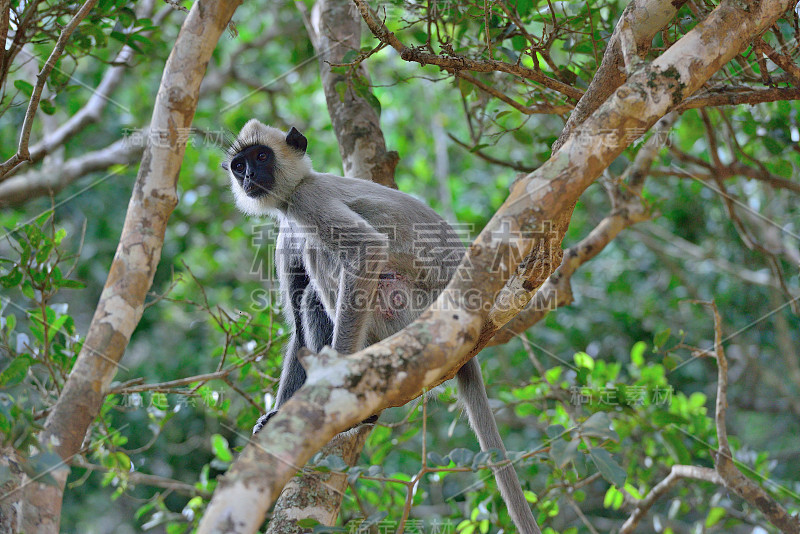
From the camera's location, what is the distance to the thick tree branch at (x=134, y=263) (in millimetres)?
2311

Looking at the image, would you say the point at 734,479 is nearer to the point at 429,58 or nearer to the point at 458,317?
the point at 458,317

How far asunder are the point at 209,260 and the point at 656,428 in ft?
18.3

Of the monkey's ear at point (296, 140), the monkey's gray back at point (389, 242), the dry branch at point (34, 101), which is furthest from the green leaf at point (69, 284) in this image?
the monkey's ear at point (296, 140)

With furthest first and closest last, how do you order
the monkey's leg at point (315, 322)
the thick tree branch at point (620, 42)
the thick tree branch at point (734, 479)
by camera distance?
the monkey's leg at point (315, 322) → the thick tree branch at point (734, 479) → the thick tree branch at point (620, 42)

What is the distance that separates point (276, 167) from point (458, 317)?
2435 millimetres

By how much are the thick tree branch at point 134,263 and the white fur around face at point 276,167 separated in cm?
76

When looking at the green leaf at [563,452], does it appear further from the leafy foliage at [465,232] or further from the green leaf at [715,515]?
the green leaf at [715,515]

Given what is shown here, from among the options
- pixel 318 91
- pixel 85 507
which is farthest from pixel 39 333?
pixel 318 91

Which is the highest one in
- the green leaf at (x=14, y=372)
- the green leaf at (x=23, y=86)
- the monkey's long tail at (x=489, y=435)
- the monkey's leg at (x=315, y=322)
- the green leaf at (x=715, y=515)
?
the green leaf at (x=23, y=86)

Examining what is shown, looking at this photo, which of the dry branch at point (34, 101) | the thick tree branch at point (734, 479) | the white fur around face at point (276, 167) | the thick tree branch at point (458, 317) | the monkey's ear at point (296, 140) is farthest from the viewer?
the monkey's ear at point (296, 140)

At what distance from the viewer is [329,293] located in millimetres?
3732

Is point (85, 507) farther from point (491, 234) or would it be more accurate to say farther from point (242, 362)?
point (491, 234)

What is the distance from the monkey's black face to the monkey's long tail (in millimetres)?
1498

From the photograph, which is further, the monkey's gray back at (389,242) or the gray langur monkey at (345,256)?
the monkey's gray back at (389,242)
